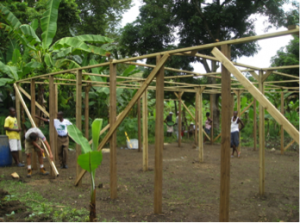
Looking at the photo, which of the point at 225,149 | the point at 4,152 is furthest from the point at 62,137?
the point at 225,149

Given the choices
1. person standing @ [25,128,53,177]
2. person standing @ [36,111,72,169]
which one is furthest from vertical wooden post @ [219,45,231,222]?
person standing @ [36,111,72,169]

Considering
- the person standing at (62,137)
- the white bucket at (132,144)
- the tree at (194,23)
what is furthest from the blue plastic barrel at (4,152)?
the tree at (194,23)

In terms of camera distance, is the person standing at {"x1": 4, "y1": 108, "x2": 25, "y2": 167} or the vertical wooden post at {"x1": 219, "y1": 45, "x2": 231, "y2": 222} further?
the person standing at {"x1": 4, "y1": 108, "x2": 25, "y2": 167}

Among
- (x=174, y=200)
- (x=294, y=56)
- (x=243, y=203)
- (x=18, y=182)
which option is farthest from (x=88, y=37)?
(x=294, y=56)

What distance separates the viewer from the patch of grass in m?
4.31

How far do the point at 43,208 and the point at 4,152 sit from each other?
4998 millimetres

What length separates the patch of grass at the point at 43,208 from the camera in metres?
4.31

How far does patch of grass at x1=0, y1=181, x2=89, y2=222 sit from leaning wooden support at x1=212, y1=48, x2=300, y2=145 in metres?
3.09

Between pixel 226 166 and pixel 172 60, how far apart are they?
1140 cm

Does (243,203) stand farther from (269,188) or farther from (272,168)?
(272,168)

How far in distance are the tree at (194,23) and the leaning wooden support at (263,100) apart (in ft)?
35.6

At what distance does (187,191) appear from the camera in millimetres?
6184

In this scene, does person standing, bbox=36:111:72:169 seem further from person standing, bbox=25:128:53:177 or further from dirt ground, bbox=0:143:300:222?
person standing, bbox=25:128:53:177

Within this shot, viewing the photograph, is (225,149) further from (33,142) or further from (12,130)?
(12,130)
